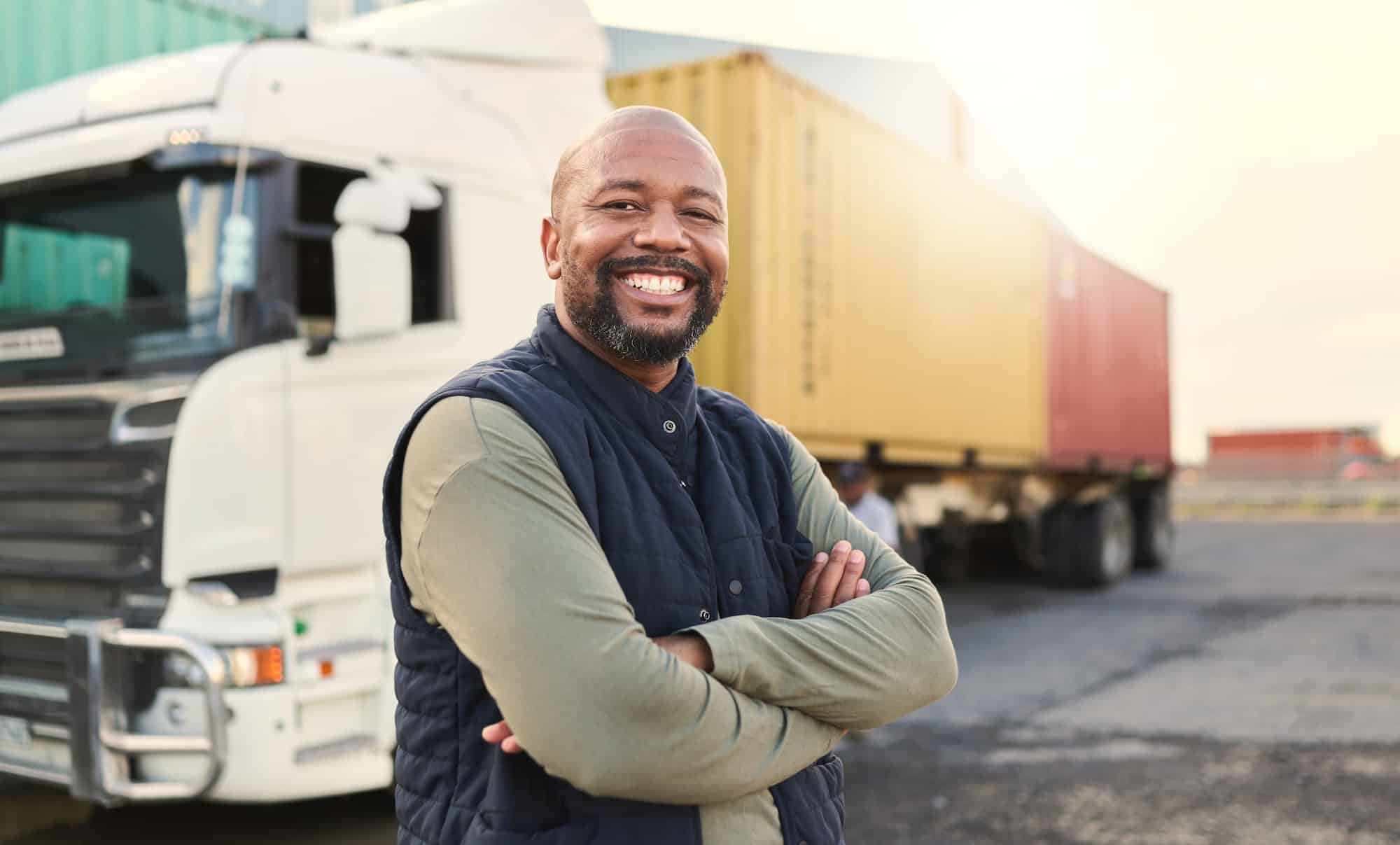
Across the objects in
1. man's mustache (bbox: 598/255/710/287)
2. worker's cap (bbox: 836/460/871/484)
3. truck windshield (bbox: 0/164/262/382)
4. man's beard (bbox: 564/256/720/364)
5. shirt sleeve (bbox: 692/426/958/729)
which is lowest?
worker's cap (bbox: 836/460/871/484)

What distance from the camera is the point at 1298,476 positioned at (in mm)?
33281

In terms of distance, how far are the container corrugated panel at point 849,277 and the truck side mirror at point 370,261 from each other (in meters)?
2.85

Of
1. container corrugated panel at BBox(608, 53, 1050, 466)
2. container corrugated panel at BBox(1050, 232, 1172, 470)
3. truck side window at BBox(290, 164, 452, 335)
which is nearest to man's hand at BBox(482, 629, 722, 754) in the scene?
truck side window at BBox(290, 164, 452, 335)

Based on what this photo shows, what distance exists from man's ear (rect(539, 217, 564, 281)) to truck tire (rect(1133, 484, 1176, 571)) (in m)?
15.8

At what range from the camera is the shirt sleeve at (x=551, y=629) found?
4.58ft

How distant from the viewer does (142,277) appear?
4207 mm

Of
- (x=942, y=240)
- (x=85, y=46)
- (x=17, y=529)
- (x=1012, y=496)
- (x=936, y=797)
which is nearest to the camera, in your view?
(x=17, y=529)

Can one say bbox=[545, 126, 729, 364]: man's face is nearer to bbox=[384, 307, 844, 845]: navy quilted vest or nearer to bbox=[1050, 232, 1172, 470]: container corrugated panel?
bbox=[384, 307, 844, 845]: navy quilted vest

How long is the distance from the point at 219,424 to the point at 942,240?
658 cm

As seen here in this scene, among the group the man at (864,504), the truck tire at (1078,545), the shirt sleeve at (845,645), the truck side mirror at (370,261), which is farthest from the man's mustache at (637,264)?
the truck tire at (1078,545)

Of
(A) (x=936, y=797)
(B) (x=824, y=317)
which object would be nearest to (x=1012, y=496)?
(B) (x=824, y=317)

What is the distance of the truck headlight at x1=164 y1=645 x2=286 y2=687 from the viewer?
3918mm

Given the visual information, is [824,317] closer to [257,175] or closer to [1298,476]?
[257,175]

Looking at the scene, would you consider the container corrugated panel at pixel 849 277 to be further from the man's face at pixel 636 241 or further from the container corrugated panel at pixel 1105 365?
the man's face at pixel 636 241
